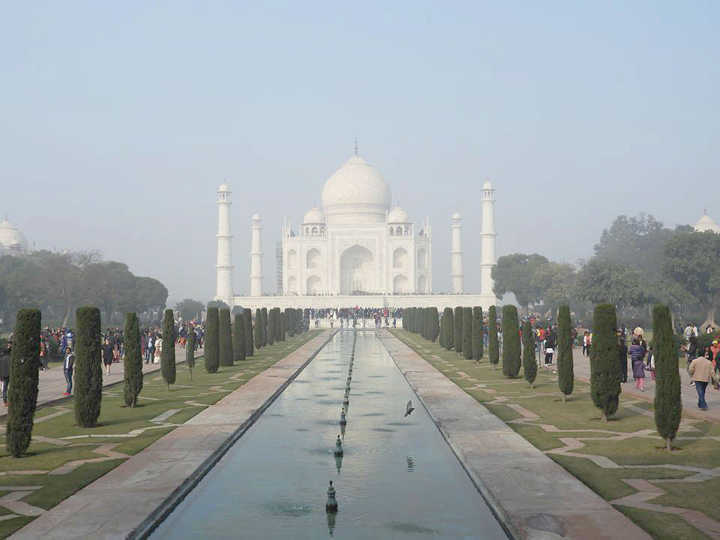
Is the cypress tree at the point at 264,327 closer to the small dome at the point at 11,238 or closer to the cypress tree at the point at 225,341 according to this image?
the cypress tree at the point at 225,341

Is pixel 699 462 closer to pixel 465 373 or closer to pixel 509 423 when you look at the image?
pixel 509 423

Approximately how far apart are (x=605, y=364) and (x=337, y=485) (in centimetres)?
546

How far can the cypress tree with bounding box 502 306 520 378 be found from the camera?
20609mm

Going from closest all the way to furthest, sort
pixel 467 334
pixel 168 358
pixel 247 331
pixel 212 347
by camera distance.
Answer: pixel 168 358 < pixel 212 347 < pixel 467 334 < pixel 247 331

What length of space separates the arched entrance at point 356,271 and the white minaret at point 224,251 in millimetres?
11004

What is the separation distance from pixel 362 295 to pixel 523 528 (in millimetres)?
63623

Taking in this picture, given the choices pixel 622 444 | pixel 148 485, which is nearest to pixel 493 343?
pixel 622 444

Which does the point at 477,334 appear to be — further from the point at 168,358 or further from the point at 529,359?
the point at 168,358

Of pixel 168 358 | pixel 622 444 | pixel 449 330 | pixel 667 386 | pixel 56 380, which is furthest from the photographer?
pixel 449 330

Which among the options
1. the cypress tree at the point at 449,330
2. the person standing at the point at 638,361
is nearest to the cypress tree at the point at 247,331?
the cypress tree at the point at 449,330

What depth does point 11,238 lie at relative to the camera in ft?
331

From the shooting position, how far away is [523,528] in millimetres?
7262

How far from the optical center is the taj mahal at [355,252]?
71.0 m

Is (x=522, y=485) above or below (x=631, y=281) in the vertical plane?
below
